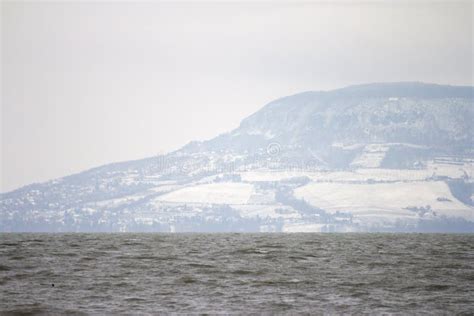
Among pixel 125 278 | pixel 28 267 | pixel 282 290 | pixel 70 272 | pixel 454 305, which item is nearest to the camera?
pixel 454 305

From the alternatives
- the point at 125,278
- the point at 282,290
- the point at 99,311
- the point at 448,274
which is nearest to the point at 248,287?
the point at 282,290

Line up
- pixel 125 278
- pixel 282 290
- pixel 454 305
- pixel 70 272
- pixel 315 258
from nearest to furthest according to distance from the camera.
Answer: pixel 454 305 < pixel 282 290 < pixel 125 278 < pixel 70 272 < pixel 315 258

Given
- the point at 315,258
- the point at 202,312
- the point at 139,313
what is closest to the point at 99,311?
the point at 139,313

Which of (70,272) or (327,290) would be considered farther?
(70,272)

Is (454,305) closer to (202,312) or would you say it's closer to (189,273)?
(202,312)

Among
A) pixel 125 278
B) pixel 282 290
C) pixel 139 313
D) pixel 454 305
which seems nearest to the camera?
pixel 139 313

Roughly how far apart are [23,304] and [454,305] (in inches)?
837

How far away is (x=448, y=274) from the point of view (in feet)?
179

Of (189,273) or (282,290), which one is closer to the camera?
(282,290)

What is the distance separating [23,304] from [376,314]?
16.8 m

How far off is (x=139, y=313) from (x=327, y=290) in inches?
529

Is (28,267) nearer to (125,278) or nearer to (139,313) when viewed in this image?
(125,278)

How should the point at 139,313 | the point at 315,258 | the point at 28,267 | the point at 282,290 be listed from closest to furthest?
the point at 139,313 → the point at 282,290 → the point at 28,267 → the point at 315,258

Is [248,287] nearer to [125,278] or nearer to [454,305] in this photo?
[125,278]
